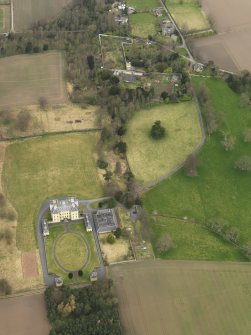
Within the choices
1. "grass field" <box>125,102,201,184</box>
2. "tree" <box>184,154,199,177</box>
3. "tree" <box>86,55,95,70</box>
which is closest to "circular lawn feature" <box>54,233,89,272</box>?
"grass field" <box>125,102,201,184</box>

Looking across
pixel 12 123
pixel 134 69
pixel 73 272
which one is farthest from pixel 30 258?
pixel 134 69

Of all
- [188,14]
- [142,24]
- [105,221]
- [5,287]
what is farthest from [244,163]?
[188,14]

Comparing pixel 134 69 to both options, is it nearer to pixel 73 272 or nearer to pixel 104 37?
A: pixel 104 37

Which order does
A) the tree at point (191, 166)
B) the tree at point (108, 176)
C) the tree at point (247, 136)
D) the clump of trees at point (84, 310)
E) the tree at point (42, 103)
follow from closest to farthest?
the clump of trees at point (84, 310) → the tree at point (108, 176) → the tree at point (191, 166) → the tree at point (247, 136) → the tree at point (42, 103)

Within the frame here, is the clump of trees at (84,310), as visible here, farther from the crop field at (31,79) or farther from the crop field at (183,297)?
the crop field at (31,79)

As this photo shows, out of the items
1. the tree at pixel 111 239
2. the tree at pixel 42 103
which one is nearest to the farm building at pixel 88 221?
the tree at pixel 111 239

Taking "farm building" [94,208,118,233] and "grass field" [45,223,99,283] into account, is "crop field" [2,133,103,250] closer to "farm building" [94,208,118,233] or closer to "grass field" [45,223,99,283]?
"grass field" [45,223,99,283]

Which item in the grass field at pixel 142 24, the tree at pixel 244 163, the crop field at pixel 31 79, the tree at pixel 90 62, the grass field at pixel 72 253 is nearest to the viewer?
the grass field at pixel 72 253
